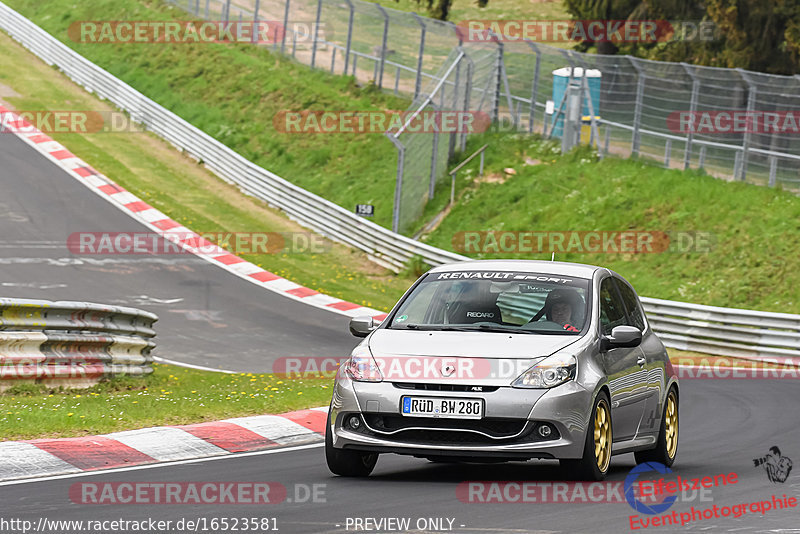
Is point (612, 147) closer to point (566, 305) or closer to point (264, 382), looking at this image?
point (264, 382)

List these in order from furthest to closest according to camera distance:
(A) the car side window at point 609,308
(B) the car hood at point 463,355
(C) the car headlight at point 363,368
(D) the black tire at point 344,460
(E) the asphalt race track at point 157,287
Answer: (E) the asphalt race track at point 157,287 < (A) the car side window at point 609,308 < (D) the black tire at point 344,460 < (C) the car headlight at point 363,368 < (B) the car hood at point 463,355

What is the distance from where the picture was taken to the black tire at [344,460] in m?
8.88

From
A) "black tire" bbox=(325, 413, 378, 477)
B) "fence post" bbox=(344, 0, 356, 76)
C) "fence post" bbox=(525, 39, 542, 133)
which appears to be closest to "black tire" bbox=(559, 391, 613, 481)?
"black tire" bbox=(325, 413, 378, 477)

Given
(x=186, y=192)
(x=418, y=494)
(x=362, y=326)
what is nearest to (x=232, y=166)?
(x=186, y=192)

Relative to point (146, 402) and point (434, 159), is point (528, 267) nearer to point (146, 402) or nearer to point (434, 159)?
point (146, 402)

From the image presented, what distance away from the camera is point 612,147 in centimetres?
3158

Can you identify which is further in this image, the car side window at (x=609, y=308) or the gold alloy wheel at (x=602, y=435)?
the car side window at (x=609, y=308)

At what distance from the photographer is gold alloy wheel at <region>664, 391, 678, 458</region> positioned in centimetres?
1041

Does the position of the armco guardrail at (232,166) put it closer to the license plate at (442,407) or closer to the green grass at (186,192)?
the green grass at (186,192)

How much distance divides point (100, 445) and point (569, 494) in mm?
3808

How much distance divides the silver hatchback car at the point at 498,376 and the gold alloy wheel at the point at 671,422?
1.25 feet

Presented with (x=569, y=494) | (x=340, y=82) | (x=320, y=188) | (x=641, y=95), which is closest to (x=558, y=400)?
(x=569, y=494)

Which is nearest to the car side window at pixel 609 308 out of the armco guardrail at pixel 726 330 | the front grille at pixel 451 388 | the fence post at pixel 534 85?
the front grille at pixel 451 388

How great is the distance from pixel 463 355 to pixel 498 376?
11.0 inches
